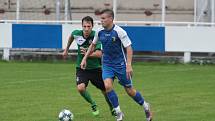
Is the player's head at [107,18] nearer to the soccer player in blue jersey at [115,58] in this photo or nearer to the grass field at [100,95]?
the soccer player in blue jersey at [115,58]

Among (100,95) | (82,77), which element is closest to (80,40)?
(82,77)

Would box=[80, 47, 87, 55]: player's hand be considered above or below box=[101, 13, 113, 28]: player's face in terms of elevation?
below

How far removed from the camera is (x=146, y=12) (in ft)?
112

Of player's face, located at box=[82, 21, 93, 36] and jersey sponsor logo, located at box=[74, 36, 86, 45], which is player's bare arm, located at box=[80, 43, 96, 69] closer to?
player's face, located at box=[82, 21, 93, 36]

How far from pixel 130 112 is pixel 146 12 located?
2129 cm

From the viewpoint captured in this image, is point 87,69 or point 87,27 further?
point 87,69

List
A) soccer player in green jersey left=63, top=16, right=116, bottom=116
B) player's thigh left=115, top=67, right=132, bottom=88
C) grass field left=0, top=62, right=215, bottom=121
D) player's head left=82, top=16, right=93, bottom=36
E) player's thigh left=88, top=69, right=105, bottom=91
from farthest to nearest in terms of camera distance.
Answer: player's thigh left=88, top=69, right=105, bottom=91 < soccer player in green jersey left=63, top=16, right=116, bottom=116 < grass field left=0, top=62, right=215, bottom=121 < player's head left=82, top=16, right=93, bottom=36 < player's thigh left=115, top=67, right=132, bottom=88

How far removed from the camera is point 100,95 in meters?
16.2

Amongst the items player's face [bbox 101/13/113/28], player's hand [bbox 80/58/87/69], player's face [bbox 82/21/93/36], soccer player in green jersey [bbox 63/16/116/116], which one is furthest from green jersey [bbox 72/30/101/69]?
player's face [bbox 101/13/113/28]

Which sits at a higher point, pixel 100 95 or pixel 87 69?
pixel 87 69

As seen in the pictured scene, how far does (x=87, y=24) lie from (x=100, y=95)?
4014 millimetres

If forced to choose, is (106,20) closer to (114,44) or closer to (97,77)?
(114,44)

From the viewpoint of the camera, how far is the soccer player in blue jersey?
11516 mm

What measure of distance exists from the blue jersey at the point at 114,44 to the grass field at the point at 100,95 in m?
1.12
